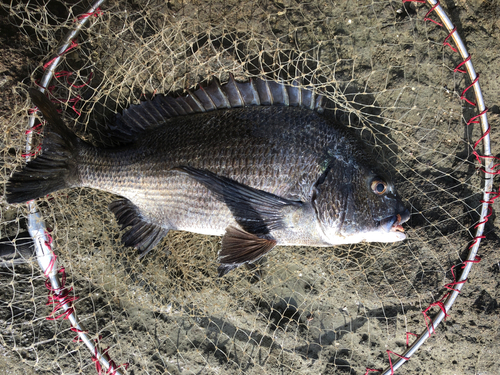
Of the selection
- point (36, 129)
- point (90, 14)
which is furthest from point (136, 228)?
point (90, 14)

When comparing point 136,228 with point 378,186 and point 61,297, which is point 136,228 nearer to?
point 61,297

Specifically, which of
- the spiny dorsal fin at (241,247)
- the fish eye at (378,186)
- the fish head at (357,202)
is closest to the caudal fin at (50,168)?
the spiny dorsal fin at (241,247)

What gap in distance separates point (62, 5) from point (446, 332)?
398cm

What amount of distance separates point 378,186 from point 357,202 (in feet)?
0.56

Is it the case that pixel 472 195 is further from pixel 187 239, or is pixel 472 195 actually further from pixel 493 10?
pixel 187 239

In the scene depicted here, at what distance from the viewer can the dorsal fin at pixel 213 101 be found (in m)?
2.03

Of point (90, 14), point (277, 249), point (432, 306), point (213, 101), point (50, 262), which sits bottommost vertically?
point (50, 262)

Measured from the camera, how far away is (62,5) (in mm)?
2334

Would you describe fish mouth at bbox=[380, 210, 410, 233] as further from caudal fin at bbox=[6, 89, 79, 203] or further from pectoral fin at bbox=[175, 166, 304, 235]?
caudal fin at bbox=[6, 89, 79, 203]

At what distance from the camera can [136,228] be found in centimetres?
220

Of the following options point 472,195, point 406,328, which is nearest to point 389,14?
point 472,195

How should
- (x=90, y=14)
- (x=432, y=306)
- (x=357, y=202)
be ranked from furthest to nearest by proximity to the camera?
(x=432, y=306), (x=90, y=14), (x=357, y=202)

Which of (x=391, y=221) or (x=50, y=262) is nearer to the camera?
(x=391, y=221)

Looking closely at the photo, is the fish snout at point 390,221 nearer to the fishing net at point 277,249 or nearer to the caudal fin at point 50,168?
Result: the fishing net at point 277,249
